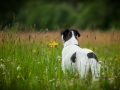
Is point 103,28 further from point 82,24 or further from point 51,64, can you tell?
point 51,64

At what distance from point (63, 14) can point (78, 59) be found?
2976 centimetres

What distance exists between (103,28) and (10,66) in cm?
2680

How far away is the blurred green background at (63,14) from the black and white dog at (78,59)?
19492 mm

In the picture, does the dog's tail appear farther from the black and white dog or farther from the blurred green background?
the blurred green background

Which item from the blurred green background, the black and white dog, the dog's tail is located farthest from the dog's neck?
the blurred green background

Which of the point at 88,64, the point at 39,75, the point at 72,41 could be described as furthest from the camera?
the point at 72,41

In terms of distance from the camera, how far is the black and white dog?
5.17 meters

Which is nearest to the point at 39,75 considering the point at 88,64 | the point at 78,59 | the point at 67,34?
the point at 78,59

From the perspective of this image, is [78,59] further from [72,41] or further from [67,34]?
[67,34]

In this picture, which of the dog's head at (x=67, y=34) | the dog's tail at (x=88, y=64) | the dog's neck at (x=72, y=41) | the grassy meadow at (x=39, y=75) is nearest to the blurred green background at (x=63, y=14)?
the dog's head at (x=67, y=34)

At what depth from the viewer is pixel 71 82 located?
16.7 feet

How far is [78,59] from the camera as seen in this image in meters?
5.49

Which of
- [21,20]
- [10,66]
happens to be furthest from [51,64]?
[21,20]

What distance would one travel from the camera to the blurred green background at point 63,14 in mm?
31406
